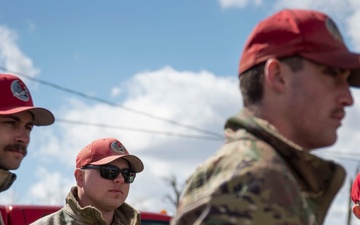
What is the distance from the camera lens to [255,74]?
227 centimetres

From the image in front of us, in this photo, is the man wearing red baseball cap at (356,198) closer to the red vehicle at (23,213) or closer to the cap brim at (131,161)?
the cap brim at (131,161)

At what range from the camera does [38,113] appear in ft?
14.5

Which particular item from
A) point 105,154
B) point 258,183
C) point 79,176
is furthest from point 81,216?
point 258,183

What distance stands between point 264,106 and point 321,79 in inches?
7.0

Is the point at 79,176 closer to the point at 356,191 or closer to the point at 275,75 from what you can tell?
the point at 356,191

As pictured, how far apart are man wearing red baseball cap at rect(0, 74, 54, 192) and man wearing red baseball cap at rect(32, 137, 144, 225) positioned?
879mm

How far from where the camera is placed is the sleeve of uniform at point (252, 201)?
2.02m

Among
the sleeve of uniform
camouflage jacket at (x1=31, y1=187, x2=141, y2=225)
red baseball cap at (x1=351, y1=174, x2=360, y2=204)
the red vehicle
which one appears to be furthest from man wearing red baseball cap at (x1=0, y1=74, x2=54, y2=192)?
the red vehicle

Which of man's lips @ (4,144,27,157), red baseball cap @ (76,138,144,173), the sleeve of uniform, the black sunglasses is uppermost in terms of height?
man's lips @ (4,144,27,157)

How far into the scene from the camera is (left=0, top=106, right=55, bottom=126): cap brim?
423cm

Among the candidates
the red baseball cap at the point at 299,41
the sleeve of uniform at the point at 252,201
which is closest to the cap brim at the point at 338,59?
the red baseball cap at the point at 299,41

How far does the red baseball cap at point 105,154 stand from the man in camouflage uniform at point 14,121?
983mm

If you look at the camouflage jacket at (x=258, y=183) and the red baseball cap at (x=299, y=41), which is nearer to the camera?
the camouflage jacket at (x=258, y=183)

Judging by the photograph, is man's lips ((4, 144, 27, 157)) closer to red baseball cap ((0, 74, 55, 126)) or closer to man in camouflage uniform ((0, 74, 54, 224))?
man in camouflage uniform ((0, 74, 54, 224))
